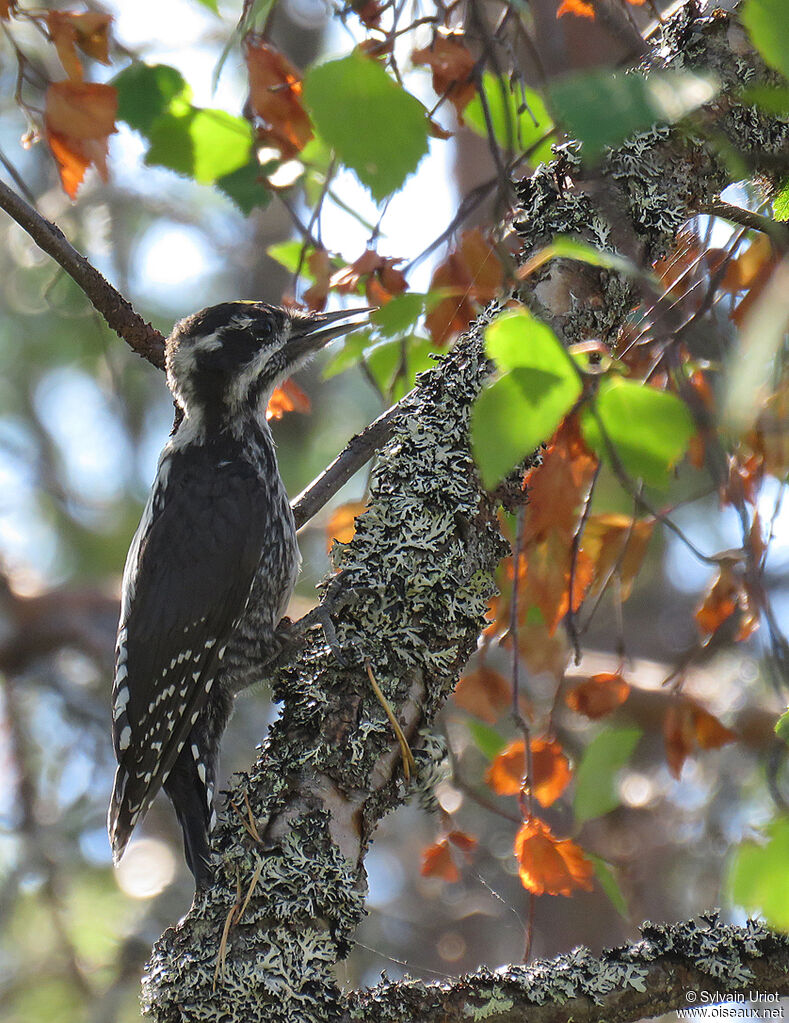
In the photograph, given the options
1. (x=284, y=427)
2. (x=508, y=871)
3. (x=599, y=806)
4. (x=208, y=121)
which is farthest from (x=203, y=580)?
(x=284, y=427)

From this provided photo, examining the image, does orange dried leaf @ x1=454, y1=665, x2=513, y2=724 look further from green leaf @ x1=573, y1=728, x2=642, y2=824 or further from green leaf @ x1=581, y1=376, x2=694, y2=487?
green leaf @ x1=581, y1=376, x2=694, y2=487

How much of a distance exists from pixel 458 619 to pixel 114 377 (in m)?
1.23

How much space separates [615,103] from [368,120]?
0.58 m

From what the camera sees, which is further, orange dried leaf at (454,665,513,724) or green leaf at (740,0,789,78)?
orange dried leaf at (454,665,513,724)

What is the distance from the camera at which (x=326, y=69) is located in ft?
4.49

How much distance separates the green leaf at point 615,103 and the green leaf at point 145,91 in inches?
56.3

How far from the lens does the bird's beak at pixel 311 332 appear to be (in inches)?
123

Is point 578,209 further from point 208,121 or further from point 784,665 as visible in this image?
point 784,665

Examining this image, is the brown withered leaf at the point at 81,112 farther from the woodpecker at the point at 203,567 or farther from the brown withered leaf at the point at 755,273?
the brown withered leaf at the point at 755,273

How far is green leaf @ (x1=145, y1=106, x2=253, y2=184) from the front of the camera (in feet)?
7.16

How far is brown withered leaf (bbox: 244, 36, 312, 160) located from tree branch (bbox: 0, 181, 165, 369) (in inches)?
19.4

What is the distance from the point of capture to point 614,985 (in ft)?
5.01

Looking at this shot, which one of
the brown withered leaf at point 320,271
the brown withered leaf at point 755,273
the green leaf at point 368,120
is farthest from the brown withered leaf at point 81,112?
the brown withered leaf at point 755,273

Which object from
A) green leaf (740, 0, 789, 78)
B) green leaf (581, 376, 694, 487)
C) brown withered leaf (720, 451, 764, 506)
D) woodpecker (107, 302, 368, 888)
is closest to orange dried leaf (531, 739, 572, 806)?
brown withered leaf (720, 451, 764, 506)
